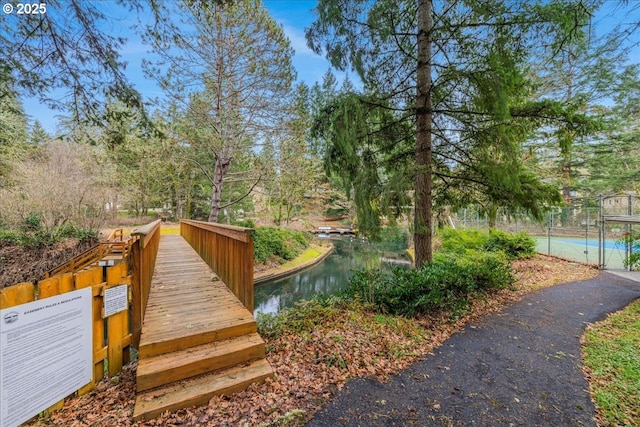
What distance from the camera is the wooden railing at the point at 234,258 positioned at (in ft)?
10.7

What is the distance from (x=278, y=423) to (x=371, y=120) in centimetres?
510

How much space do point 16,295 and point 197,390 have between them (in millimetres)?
1493

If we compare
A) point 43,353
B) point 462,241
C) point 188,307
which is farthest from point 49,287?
point 462,241

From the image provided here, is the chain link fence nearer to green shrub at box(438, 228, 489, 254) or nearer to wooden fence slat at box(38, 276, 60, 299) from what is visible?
green shrub at box(438, 228, 489, 254)

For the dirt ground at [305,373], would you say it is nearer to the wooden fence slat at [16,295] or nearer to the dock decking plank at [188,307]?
the dock decking plank at [188,307]

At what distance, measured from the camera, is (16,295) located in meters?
1.83

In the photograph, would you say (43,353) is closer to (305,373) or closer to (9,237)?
(305,373)

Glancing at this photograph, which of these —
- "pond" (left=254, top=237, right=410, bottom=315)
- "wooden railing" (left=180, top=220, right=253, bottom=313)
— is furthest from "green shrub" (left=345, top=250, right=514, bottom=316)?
"wooden railing" (left=180, top=220, right=253, bottom=313)

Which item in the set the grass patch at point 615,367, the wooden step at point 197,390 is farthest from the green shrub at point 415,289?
the wooden step at point 197,390

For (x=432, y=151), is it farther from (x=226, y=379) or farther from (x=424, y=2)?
(x=226, y=379)

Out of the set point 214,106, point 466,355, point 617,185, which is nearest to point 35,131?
point 214,106

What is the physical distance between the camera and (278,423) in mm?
2031

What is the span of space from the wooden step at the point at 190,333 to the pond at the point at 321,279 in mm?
2509

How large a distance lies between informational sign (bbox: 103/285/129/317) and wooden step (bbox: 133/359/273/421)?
0.83m
